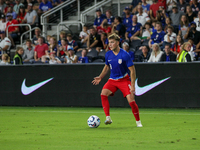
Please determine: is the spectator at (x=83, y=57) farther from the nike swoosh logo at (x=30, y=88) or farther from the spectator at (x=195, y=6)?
the spectator at (x=195, y=6)

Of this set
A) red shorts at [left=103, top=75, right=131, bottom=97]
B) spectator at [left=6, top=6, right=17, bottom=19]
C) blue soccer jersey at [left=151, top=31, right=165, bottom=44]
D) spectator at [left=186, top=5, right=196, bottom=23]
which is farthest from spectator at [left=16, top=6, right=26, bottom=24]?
red shorts at [left=103, top=75, right=131, bottom=97]

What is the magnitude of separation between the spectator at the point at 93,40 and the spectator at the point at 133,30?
124 centimetres

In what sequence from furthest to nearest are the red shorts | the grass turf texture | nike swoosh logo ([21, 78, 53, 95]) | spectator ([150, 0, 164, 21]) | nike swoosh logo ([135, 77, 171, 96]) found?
spectator ([150, 0, 164, 21])
nike swoosh logo ([21, 78, 53, 95])
nike swoosh logo ([135, 77, 171, 96])
the red shorts
the grass turf texture

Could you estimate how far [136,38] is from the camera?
54.3 ft

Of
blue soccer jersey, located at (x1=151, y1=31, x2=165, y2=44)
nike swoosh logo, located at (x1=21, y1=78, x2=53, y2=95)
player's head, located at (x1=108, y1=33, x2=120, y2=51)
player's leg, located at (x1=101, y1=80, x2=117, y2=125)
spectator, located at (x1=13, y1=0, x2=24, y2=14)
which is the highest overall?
spectator, located at (x1=13, y1=0, x2=24, y2=14)

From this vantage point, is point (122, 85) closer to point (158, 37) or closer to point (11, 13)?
point (158, 37)

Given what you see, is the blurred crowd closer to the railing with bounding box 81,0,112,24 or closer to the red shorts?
the railing with bounding box 81,0,112,24

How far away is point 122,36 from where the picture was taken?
56.3 ft

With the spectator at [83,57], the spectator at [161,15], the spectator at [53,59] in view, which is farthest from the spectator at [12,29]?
the spectator at [161,15]

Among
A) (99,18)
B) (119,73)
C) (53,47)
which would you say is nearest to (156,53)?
(53,47)

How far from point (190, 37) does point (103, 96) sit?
766 centimetres

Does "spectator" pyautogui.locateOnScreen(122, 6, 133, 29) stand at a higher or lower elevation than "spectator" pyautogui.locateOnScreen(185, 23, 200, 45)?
higher

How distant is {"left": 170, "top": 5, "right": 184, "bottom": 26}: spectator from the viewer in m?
16.3

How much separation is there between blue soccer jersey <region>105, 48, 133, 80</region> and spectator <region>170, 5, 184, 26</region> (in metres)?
8.63
